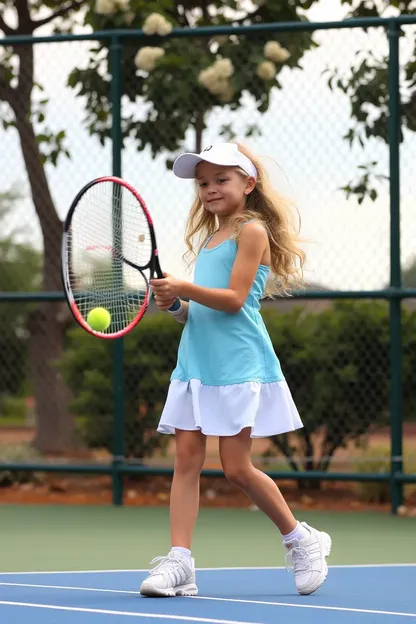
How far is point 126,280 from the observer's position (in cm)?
553

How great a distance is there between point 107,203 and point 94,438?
157 inches

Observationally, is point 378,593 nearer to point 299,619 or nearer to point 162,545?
point 299,619

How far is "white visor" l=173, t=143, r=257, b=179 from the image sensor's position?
17.4 ft

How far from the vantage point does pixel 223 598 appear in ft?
16.8

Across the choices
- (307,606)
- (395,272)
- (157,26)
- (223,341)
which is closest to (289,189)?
(395,272)

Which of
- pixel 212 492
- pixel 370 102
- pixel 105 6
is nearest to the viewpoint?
pixel 370 102

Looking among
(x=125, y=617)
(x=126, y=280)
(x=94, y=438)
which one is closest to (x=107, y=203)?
(x=126, y=280)

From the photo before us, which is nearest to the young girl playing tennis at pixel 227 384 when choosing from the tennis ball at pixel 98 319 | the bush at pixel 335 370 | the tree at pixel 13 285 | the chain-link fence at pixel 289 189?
the tennis ball at pixel 98 319

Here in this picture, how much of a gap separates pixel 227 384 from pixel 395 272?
3.00 metres

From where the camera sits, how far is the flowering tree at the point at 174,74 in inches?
336

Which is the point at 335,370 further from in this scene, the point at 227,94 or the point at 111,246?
the point at 111,246

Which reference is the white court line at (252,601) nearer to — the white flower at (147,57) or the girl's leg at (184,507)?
the girl's leg at (184,507)

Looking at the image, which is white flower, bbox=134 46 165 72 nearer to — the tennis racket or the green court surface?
the green court surface

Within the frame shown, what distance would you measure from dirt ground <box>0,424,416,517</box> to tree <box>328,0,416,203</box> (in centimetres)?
141
